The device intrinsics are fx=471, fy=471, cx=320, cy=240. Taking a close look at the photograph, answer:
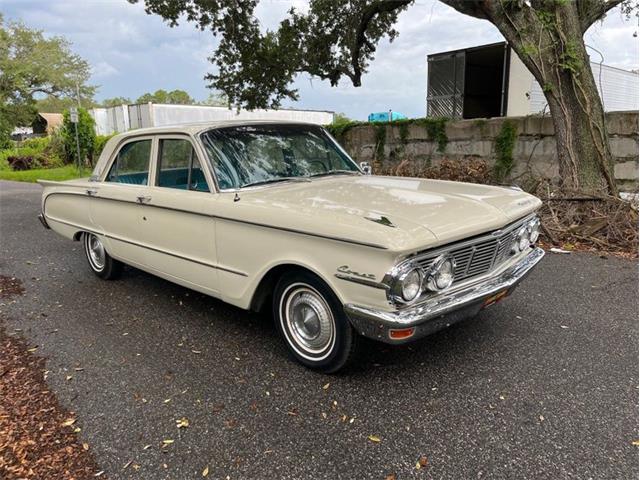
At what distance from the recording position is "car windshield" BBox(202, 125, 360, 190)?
141 inches

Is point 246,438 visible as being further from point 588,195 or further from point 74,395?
point 588,195

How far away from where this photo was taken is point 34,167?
77.1 feet

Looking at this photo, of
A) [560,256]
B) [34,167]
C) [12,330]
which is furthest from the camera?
[34,167]

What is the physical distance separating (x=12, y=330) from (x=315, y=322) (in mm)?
2745

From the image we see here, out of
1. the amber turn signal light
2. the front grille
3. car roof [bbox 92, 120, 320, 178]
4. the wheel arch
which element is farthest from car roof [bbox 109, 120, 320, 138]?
the amber turn signal light

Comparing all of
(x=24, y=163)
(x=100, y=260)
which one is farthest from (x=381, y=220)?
(x=24, y=163)

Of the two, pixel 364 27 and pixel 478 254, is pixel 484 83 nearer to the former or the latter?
pixel 364 27

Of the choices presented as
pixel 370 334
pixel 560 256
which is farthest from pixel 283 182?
pixel 560 256

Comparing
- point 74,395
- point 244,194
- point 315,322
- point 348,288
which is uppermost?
point 244,194

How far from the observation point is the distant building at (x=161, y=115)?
25625 millimetres

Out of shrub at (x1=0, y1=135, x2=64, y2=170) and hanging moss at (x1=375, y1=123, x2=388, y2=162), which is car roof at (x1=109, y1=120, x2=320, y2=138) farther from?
shrub at (x1=0, y1=135, x2=64, y2=170)

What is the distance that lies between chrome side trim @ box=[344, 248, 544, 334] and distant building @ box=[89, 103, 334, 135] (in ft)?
72.2

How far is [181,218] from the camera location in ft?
12.1

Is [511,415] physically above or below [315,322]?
below
